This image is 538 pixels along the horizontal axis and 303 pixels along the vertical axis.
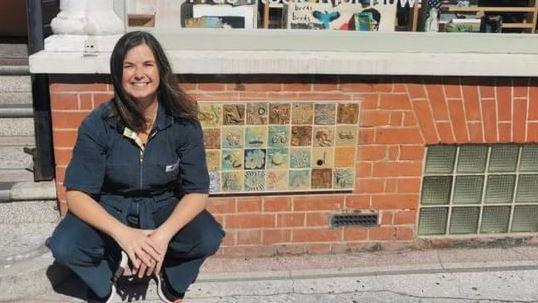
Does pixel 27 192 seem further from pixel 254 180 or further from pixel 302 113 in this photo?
pixel 302 113

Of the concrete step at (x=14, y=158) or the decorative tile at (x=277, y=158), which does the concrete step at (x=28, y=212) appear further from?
the decorative tile at (x=277, y=158)

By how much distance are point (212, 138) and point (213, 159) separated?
0.43 feet

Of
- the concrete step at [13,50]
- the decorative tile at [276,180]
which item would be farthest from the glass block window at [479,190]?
the concrete step at [13,50]

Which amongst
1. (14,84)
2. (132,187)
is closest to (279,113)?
(132,187)

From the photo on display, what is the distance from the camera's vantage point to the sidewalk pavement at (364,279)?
11.5 feet

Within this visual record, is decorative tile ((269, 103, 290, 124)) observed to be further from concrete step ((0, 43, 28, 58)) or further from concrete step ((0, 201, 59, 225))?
concrete step ((0, 43, 28, 58))

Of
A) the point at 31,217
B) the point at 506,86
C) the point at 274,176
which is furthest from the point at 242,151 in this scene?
the point at 506,86

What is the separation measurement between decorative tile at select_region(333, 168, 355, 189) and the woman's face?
139 centimetres

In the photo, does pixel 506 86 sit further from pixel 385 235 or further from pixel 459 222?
pixel 385 235

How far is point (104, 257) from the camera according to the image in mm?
2996

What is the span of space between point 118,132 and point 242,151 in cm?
95

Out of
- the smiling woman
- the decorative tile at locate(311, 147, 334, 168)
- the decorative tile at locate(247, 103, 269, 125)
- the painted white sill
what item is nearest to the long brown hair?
the smiling woman

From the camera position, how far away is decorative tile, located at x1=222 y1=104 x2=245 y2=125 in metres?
3.60

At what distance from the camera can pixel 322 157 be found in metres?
3.79
